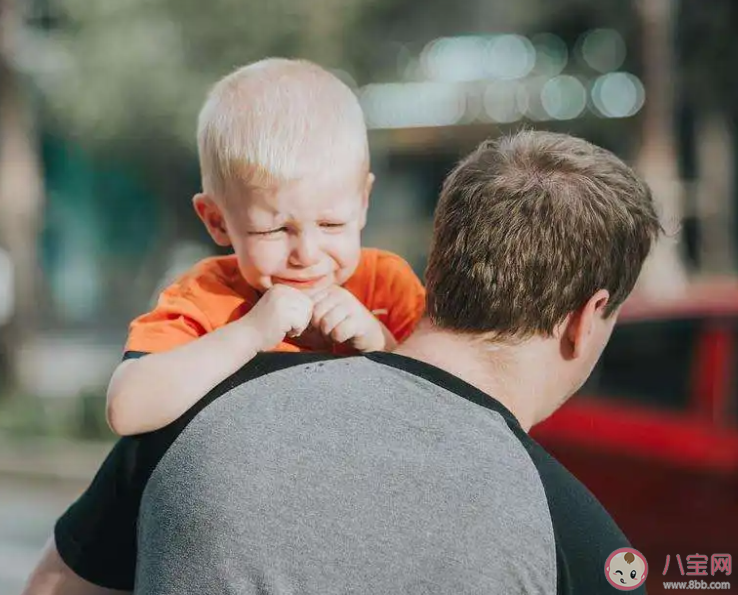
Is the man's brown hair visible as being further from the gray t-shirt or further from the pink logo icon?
the pink logo icon

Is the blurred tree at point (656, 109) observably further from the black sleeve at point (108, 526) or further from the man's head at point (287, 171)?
the black sleeve at point (108, 526)

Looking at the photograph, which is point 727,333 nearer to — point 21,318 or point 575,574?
point 575,574

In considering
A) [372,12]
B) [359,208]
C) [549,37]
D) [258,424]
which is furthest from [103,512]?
[549,37]

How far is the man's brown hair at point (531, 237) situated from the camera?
1.73 meters

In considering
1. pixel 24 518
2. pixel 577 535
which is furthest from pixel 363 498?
pixel 24 518

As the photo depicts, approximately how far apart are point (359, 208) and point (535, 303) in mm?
402

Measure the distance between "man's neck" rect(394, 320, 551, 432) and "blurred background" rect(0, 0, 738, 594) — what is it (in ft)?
1.72

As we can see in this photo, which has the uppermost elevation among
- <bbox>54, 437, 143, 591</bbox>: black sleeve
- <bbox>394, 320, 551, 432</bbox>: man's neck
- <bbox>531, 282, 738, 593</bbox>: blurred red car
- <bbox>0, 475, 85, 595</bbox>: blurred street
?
<bbox>394, 320, 551, 432</bbox>: man's neck

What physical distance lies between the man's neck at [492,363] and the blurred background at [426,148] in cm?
53

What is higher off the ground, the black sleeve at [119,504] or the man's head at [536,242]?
the man's head at [536,242]

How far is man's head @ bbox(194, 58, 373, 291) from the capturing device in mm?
1905

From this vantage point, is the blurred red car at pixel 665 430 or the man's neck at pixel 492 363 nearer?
the man's neck at pixel 492 363

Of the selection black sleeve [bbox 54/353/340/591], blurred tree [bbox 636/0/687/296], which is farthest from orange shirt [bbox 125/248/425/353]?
blurred tree [bbox 636/0/687/296]

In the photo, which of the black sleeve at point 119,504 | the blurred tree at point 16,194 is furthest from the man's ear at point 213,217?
the blurred tree at point 16,194
